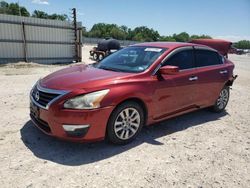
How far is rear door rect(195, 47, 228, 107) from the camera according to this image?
5.19m

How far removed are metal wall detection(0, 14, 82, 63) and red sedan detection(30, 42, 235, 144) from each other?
36.5 ft

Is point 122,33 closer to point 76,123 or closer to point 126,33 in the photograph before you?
point 126,33

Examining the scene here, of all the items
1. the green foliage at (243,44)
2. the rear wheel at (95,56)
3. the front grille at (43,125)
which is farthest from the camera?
the green foliage at (243,44)

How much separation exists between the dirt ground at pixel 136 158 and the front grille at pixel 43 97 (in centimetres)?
70

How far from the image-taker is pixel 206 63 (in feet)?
17.9

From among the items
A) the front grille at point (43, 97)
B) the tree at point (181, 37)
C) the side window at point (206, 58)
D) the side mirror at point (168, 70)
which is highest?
the tree at point (181, 37)

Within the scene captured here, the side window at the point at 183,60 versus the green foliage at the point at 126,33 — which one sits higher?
the green foliage at the point at 126,33

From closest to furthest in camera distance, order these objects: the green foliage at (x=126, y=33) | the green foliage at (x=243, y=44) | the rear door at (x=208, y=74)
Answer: the rear door at (x=208, y=74), the green foliage at (x=126, y=33), the green foliage at (x=243, y=44)

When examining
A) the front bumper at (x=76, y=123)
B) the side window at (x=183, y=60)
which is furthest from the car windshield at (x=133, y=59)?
the front bumper at (x=76, y=123)

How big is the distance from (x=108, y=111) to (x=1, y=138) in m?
1.91

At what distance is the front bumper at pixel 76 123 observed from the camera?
344cm

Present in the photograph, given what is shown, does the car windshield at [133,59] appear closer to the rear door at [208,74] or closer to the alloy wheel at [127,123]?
the alloy wheel at [127,123]

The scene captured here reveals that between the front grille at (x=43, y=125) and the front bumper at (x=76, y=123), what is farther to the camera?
the front grille at (x=43, y=125)

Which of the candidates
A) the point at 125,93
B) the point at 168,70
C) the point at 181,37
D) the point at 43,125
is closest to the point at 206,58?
the point at 168,70
